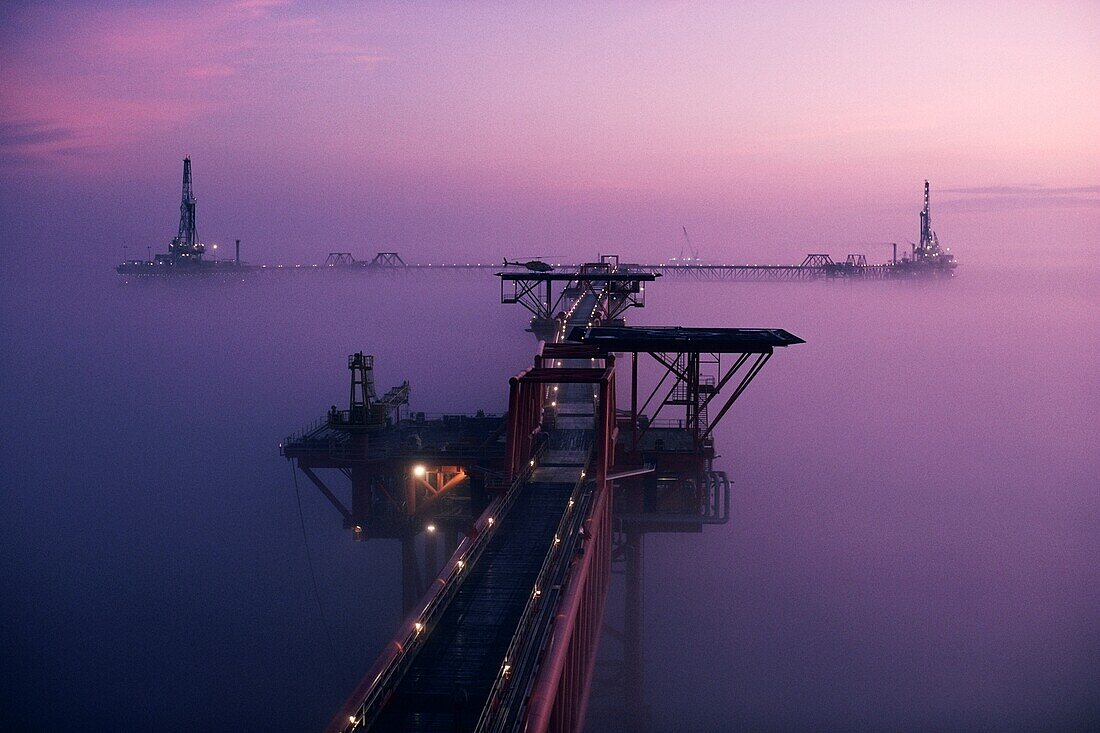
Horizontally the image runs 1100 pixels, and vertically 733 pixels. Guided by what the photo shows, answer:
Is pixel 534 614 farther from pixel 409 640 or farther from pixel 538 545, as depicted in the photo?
pixel 538 545

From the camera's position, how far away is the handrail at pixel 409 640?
1991 centimetres

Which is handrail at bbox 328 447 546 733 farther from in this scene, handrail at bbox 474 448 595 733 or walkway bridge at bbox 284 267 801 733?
handrail at bbox 474 448 595 733

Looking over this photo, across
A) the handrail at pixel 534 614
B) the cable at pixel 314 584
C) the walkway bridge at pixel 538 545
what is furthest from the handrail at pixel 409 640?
the cable at pixel 314 584

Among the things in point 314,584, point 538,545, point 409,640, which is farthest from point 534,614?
point 314,584

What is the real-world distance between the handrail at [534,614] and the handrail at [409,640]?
2057 mm

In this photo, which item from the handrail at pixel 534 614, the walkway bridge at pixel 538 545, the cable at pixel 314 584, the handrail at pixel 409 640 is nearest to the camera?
the handrail at pixel 409 640

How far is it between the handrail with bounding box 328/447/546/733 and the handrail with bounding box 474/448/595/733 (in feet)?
6.75

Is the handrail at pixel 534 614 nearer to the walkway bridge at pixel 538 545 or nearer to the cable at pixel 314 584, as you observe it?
the walkway bridge at pixel 538 545

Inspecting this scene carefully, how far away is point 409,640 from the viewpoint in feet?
76.4

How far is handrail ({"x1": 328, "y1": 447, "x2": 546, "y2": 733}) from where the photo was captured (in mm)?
19906

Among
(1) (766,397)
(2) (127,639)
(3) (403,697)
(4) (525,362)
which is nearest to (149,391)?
(4) (525,362)

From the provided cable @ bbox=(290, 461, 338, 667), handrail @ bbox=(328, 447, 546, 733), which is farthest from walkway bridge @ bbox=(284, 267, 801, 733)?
cable @ bbox=(290, 461, 338, 667)

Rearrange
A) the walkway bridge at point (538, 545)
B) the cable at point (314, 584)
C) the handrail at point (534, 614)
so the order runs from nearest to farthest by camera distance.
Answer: the handrail at point (534, 614)
the walkway bridge at point (538, 545)
the cable at point (314, 584)

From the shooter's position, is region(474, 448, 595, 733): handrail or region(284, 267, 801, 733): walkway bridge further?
region(284, 267, 801, 733): walkway bridge
